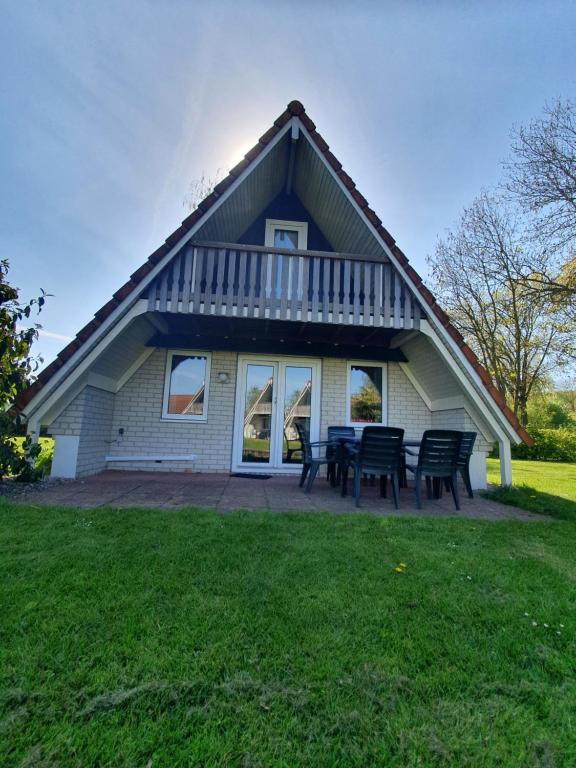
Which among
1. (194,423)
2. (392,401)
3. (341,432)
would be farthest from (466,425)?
(194,423)

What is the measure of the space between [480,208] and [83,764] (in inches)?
800

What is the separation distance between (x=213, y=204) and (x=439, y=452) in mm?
5074

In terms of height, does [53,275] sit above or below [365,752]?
above

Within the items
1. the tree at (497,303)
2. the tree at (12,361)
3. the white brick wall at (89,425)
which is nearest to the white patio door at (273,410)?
the white brick wall at (89,425)

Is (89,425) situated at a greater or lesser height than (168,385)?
lesser

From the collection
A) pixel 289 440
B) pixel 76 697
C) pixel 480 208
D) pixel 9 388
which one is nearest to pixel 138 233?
pixel 9 388

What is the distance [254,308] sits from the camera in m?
5.88

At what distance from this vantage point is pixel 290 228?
8.56 m

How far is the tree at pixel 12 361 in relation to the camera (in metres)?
4.92

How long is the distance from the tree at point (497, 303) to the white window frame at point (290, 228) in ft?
33.1

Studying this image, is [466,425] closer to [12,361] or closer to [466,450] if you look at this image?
[466,450]

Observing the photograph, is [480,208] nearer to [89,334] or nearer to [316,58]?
[316,58]

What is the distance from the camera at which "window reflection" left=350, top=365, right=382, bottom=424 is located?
770 centimetres

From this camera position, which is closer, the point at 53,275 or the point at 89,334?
the point at 89,334
